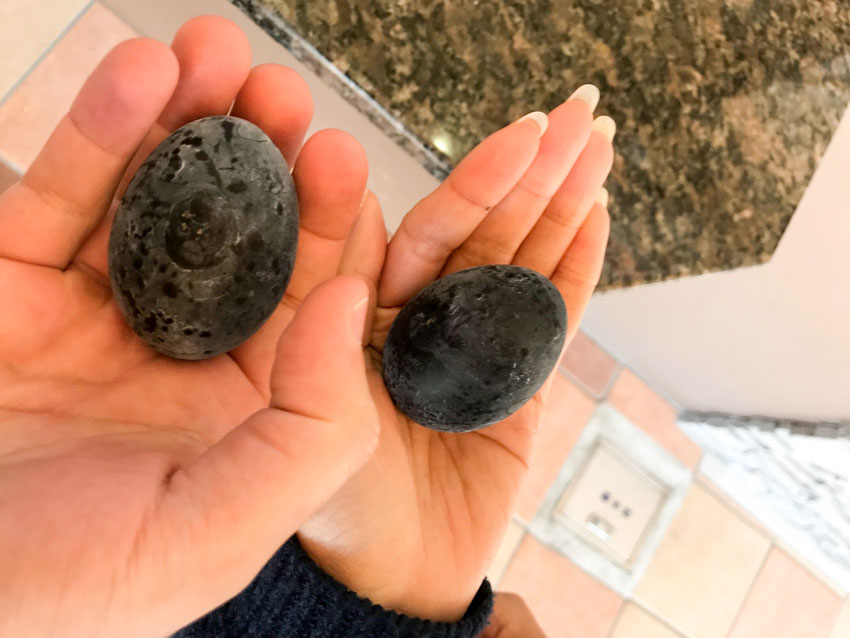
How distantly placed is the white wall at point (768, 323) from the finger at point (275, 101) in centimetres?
54

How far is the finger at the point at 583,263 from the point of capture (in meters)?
0.67

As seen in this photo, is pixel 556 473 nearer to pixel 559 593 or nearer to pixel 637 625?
pixel 559 593

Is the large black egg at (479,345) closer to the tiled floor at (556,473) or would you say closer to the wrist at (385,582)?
the wrist at (385,582)

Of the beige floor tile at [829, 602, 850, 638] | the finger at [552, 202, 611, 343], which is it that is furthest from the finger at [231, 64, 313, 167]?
the beige floor tile at [829, 602, 850, 638]

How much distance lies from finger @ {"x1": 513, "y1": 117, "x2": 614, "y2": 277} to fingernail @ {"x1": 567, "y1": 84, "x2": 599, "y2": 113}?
0.03 meters

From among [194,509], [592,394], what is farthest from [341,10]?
[592,394]

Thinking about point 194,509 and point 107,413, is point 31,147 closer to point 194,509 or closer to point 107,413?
point 107,413

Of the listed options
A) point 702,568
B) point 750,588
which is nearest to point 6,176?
point 702,568

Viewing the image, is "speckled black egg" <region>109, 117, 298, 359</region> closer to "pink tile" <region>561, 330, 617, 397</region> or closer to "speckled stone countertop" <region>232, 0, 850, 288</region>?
"speckled stone countertop" <region>232, 0, 850, 288</region>

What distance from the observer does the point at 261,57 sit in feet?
2.72

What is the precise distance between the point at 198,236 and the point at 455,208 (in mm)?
271

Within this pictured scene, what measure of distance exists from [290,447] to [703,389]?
117 centimetres

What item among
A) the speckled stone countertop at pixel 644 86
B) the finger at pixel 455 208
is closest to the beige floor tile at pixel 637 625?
the speckled stone countertop at pixel 644 86

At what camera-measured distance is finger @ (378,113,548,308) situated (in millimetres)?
577
